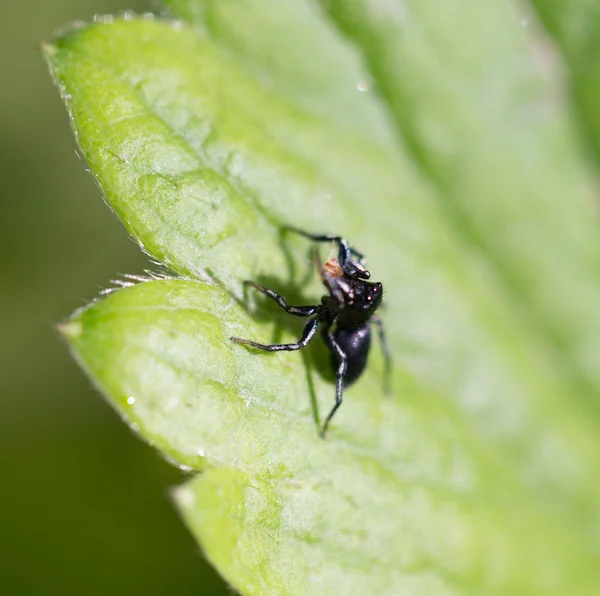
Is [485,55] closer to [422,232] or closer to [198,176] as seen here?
[422,232]

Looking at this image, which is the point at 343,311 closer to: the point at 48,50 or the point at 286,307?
the point at 286,307

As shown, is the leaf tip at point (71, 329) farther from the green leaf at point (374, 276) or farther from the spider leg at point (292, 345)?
the spider leg at point (292, 345)

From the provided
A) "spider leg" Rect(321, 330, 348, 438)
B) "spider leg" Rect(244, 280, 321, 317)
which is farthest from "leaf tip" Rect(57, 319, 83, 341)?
"spider leg" Rect(321, 330, 348, 438)

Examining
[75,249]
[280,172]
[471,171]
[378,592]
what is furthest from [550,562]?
[75,249]

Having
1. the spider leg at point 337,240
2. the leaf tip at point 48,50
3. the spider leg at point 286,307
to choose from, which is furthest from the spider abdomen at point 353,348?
the leaf tip at point 48,50

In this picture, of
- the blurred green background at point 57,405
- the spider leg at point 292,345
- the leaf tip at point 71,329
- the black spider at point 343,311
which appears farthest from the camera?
the blurred green background at point 57,405

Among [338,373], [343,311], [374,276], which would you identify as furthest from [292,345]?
[374,276]

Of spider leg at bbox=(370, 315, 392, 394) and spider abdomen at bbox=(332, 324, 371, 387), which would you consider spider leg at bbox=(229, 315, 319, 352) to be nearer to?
spider abdomen at bbox=(332, 324, 371, 387)
